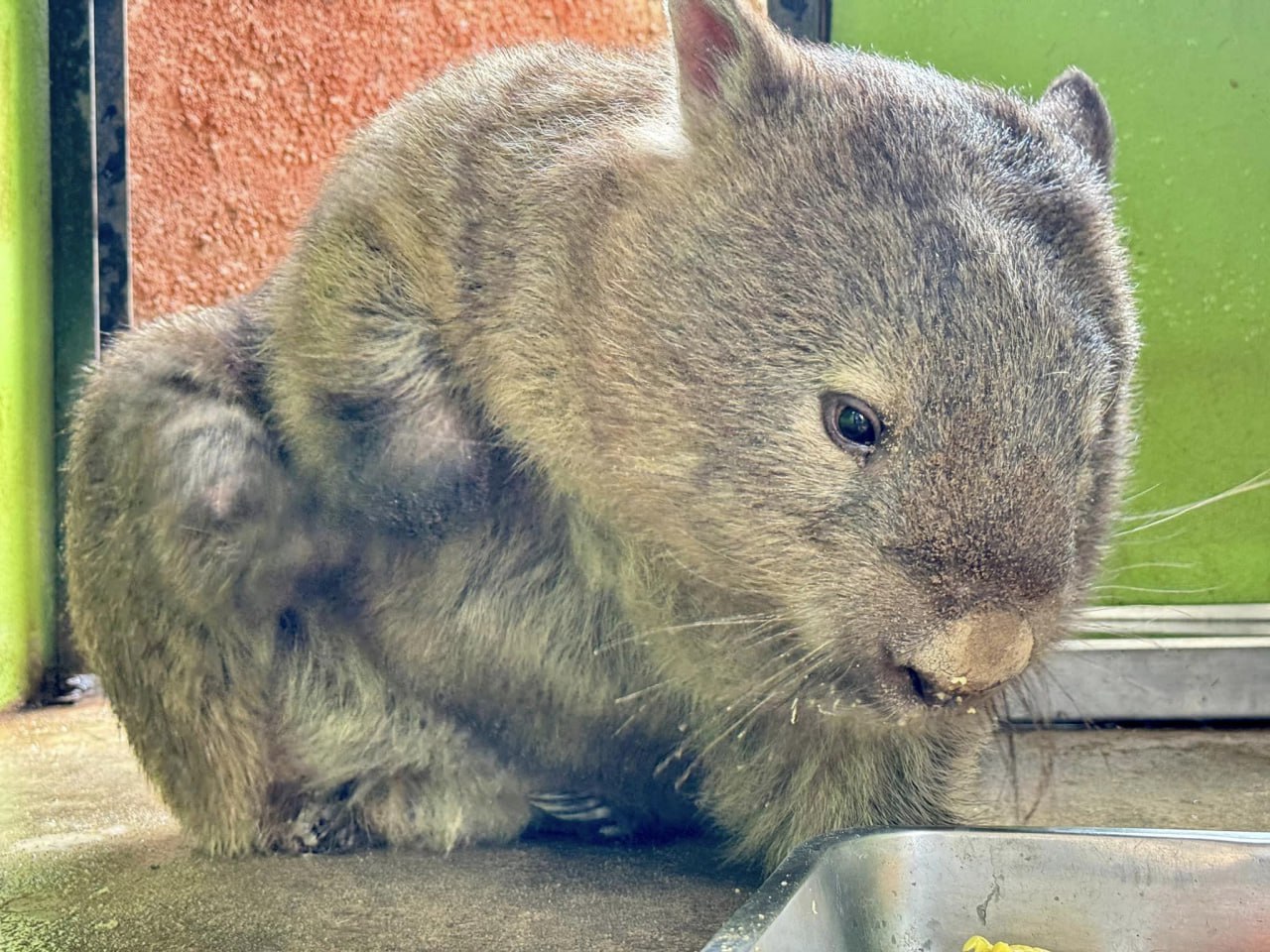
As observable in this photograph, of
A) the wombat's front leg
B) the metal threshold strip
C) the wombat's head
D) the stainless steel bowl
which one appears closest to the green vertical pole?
the wombat's front leg

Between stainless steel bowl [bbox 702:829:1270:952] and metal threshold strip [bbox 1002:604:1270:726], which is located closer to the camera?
stainless steel bowl [bbox 702:829:1270:952]

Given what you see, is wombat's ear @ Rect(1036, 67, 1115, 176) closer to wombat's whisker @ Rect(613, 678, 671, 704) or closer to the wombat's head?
the wombat's head

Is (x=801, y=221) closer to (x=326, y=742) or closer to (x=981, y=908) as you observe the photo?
(x=981, y=908)

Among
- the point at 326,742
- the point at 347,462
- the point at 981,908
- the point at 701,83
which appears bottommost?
the point at 981,908

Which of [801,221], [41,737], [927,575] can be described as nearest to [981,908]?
[927,575]

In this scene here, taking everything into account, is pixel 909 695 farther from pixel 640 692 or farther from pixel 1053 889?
pixel 640 692

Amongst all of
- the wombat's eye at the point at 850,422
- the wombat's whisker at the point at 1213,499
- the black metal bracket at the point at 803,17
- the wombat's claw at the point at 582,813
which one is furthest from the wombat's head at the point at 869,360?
the wombat's claw at the point at 582,813
